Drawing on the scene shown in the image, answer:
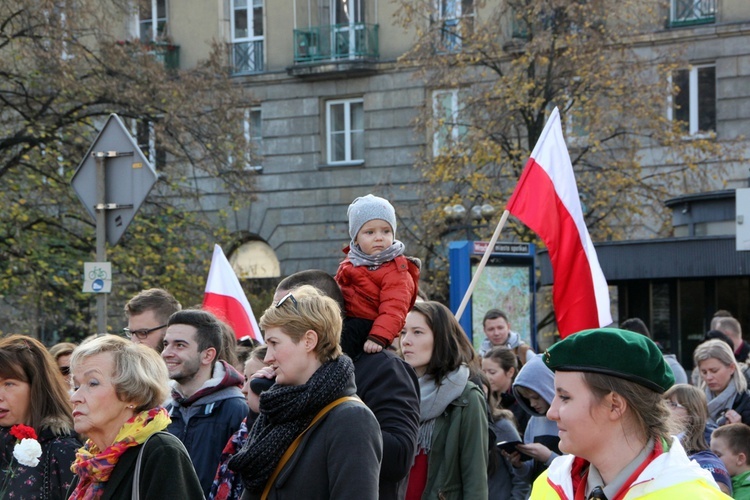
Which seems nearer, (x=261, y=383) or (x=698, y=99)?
(x=261, y=383)

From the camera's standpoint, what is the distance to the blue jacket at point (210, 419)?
585cm

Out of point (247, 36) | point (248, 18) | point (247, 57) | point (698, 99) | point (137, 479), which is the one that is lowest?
point (137, 479)

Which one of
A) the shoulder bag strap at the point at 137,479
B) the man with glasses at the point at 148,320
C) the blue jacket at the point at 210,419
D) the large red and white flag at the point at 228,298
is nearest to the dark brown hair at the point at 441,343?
the blue jacket at the point at 210,419


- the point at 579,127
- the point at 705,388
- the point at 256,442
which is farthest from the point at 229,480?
the point at 579,127

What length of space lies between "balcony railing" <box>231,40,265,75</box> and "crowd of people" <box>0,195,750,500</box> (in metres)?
27.2

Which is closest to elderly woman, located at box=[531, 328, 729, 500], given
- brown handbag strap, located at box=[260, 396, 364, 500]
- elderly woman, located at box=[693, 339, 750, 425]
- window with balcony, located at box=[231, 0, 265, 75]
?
brown handbag strap, located at box=[260, 396, 364, 500]

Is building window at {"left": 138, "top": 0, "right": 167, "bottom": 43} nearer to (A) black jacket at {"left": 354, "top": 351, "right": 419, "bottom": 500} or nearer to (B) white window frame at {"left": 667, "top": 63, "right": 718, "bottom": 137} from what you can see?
(B) white window frame at {"left": 667, "top": 63, "right": 718, "bottom": 137}

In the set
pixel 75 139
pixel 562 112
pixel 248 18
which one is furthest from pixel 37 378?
pixel 248 18

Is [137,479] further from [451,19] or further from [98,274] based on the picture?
[451,19]

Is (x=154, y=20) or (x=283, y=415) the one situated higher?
(x=154, y=20)

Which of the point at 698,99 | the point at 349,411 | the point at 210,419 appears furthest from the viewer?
the point at 698,99

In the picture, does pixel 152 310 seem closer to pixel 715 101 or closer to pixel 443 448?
pixel 443 448

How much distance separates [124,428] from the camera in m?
4.43

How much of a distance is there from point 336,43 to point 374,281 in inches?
1106
